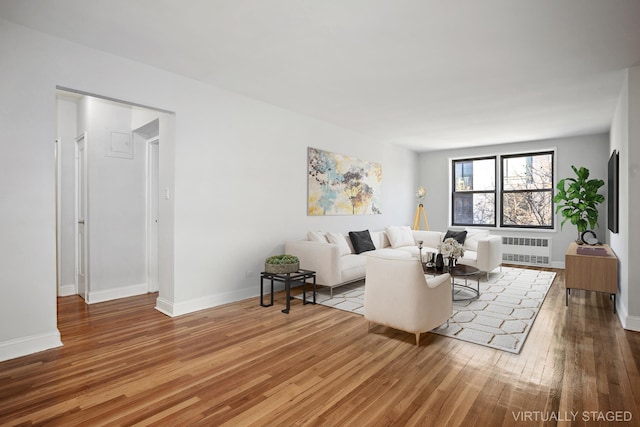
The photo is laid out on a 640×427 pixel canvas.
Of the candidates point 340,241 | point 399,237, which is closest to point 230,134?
point 340,241

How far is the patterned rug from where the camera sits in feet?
10.7

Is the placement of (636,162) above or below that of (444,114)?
below

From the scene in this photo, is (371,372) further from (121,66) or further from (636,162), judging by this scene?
(121,66)

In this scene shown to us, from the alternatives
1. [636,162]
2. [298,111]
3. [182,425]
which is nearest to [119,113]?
[298,111]

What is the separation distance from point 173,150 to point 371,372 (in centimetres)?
309

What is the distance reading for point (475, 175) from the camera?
8219mm

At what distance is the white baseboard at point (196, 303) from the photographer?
12.7 ft

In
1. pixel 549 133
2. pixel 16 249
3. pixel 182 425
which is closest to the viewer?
pixel 182 425

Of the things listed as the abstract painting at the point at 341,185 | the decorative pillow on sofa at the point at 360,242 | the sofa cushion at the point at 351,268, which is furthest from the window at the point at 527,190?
the sofa cushion at the point at 351,268

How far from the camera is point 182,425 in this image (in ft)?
6.32

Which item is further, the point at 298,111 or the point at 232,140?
the point at 298,111

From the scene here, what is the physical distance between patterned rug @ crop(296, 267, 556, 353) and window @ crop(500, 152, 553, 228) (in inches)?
64.0

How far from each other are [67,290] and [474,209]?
26.5 ft

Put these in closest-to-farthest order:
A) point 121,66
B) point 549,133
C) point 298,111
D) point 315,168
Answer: point 121,66
point 298,111
point 315,168
point 549,133
